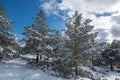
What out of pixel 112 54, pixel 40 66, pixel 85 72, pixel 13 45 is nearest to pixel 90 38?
pixel 85 72

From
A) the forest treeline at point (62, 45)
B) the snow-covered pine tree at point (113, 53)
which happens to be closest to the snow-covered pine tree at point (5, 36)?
the forest treeline at point (62, 45)

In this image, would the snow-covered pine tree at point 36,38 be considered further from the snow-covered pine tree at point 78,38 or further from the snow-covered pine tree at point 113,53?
the snow-covered pine tree at point 113,53

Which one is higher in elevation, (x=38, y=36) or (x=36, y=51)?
(x=38, y=36)

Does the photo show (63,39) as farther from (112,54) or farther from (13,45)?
(112,54)

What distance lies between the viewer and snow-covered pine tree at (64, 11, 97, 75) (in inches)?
1100

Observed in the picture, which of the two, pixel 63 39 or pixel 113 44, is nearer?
pixel 63 39

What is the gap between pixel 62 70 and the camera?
1104 inches

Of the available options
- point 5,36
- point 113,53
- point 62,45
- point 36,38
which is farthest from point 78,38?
point 113,53

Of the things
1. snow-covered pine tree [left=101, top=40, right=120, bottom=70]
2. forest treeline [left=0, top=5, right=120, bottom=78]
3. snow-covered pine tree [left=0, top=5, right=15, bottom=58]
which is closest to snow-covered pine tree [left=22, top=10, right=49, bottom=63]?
forest treeline [left=0, top=5, right=120, bottom=78]

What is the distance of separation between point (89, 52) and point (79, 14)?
20.6ft

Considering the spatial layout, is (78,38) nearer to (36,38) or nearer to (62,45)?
(62,45)

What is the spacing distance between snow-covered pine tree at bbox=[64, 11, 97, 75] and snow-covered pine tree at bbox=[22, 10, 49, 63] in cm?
473

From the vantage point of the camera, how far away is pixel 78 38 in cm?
2856

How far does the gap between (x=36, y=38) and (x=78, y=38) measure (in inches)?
276
